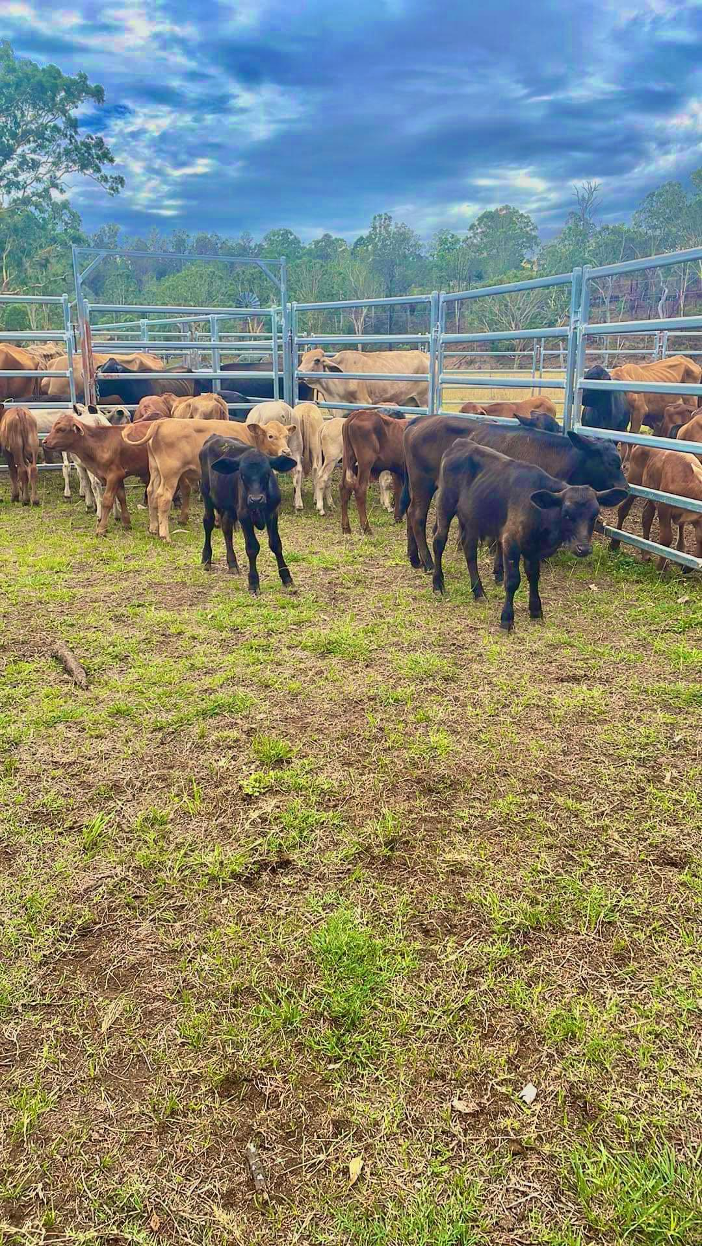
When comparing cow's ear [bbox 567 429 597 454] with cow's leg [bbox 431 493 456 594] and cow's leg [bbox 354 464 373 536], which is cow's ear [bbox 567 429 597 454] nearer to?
cow's leg [bbox 431 493 456 594]

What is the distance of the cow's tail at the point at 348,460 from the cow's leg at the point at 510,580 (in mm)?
3521

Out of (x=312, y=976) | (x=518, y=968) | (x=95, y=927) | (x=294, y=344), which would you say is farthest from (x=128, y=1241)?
(x=294, y=344)

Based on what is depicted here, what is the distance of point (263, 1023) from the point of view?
2270mm

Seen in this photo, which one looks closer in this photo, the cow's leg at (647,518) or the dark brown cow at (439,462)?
the dark brown cow at (439,462)

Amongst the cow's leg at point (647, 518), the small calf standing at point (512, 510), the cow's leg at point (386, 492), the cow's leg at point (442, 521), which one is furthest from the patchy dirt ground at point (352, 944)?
the cow's leg at point (386, 492)

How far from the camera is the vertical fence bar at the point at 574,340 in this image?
7.68m

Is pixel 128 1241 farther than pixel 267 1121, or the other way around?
pixel 267 1121

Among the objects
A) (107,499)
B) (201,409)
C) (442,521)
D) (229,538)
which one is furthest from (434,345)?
(442,521)

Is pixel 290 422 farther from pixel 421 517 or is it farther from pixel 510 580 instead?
pixel 510 580

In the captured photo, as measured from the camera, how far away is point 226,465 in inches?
246

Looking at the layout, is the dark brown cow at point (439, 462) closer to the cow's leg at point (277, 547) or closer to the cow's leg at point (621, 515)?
the cow's leg at point (621, 515)

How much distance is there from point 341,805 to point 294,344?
10778mm

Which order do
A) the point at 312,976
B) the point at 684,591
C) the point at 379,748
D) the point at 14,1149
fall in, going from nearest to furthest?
the point at 14,1149, the point at 312,976, the point at 379,748, the point at 684,591

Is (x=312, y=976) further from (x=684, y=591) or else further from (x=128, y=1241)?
(x=684, y=591)
